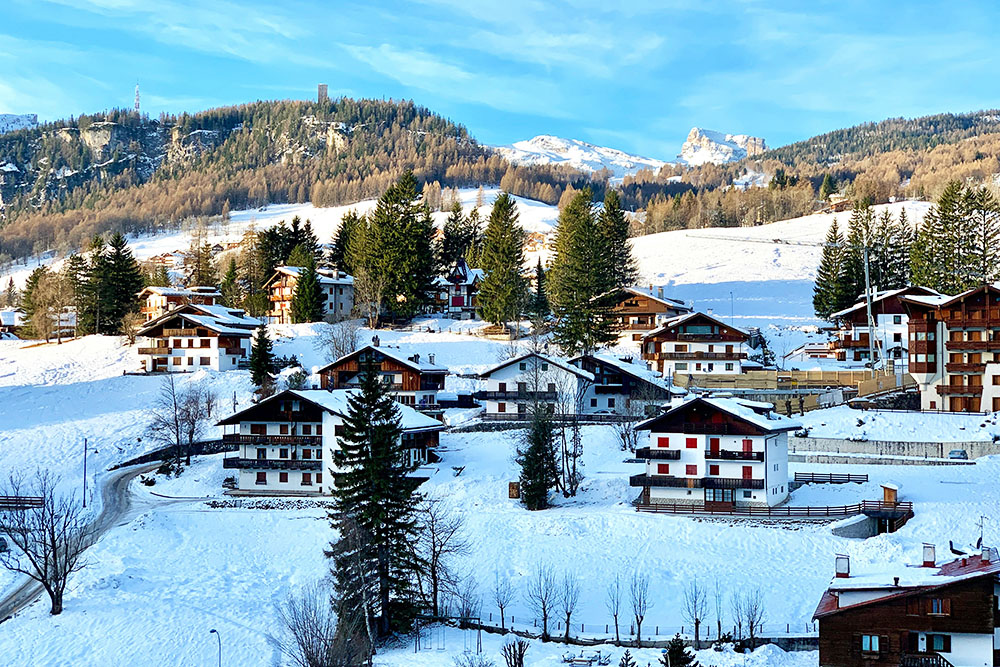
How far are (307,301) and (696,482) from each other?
5136cm

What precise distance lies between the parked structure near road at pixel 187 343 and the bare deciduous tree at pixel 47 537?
2309 centimetres

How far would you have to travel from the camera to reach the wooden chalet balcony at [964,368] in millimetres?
64688

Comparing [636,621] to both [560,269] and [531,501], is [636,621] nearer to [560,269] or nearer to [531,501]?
[531,501]

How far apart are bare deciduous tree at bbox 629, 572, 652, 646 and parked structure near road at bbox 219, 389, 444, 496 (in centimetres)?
1899

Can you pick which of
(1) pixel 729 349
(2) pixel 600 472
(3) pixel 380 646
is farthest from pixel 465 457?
(1) pixel 729 349

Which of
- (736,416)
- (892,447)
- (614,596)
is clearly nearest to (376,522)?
(614,596)

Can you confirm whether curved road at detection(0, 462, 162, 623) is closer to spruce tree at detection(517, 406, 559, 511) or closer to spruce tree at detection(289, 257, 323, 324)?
spruce tree at detection(517, 406, 559, 511)

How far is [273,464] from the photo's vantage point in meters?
59.0

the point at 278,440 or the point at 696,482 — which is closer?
the point at 696,482

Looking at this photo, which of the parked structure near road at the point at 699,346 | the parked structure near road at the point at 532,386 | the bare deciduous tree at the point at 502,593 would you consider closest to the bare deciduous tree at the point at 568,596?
the bare deciduous tree at the point at 502,593

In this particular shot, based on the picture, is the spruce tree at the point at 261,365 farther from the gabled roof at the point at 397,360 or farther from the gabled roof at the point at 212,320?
the gabled roof at the point at 212,320

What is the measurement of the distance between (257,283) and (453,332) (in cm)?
3001

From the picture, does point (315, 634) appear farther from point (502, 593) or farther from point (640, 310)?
point (640, 310)

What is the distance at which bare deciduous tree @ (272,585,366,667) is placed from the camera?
1321 inches
